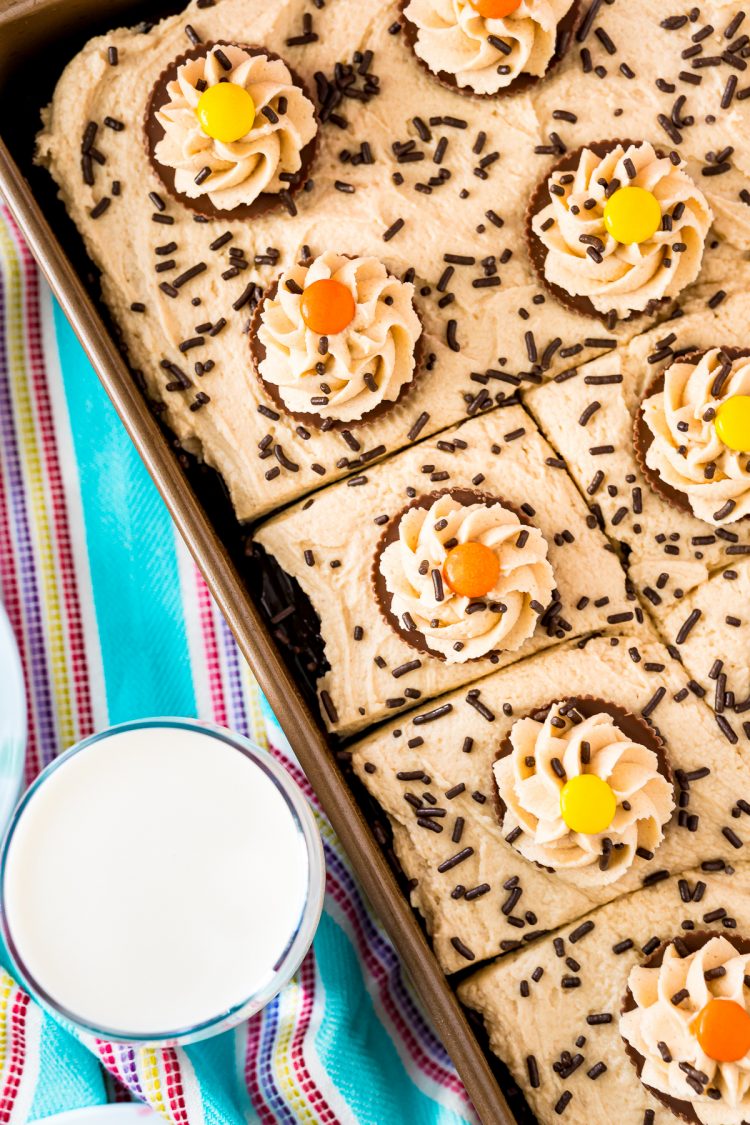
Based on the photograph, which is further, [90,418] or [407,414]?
Result: [90,418]

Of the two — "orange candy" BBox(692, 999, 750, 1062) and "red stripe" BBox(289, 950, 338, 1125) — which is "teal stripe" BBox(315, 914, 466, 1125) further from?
"orange candy" BBox(692, 999, 750, 1062)

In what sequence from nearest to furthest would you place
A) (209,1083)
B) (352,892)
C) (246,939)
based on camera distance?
(246,939) → (209,1083) → (352,892)

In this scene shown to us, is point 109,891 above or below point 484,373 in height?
below

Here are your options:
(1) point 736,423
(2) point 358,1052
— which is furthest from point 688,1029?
(1) point 736,423

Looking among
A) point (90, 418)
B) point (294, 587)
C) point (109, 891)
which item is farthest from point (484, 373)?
point (109, 891)

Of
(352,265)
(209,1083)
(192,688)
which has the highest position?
(352,265)

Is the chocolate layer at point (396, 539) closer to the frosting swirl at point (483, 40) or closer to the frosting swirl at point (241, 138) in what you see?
the frosting swirl at point (241, 138)

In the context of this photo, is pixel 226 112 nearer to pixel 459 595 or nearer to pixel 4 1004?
pixel 459 595

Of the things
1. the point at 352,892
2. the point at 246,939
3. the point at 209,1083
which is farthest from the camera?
the point at 352,892

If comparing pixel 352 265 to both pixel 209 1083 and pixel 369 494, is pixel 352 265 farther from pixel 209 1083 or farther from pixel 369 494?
pixel 209 1083
